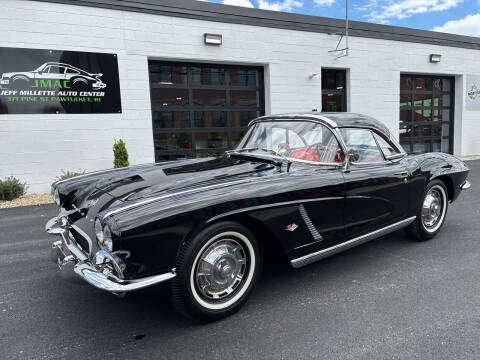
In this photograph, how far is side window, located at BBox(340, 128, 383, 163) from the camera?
3.34 metres

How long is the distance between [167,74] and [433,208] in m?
7.54

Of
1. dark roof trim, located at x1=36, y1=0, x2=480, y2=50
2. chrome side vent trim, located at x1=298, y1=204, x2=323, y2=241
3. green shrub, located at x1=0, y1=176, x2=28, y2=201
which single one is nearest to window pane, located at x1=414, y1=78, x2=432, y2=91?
dark roof trim, located at x1=36, y1=0, x2=480, y2=50

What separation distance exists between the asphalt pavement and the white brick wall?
5.06 metres

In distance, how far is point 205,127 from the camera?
9859 mm

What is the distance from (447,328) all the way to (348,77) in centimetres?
1046

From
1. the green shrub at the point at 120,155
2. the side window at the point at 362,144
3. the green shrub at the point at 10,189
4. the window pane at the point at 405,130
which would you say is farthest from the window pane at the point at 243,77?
the side window at the point at 362,144

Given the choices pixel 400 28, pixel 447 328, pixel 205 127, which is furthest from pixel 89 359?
pixel 400 28

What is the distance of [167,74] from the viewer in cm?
933

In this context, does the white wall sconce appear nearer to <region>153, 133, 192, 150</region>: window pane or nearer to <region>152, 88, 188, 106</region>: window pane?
<region>152, 88, 188, 106</region>: window pane

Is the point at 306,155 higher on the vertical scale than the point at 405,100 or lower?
lower

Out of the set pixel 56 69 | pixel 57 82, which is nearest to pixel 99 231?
pixel 57 82

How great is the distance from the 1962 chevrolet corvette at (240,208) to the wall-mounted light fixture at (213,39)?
6.13 meters

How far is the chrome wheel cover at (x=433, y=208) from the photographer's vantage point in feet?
13.0

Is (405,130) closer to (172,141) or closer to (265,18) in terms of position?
(265,18)
